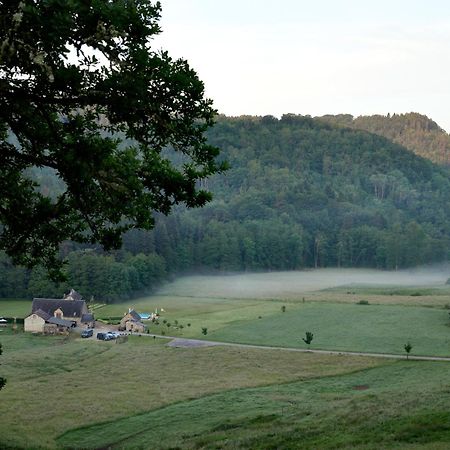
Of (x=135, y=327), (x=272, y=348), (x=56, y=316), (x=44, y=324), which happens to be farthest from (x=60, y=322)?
(x=272, y=348)

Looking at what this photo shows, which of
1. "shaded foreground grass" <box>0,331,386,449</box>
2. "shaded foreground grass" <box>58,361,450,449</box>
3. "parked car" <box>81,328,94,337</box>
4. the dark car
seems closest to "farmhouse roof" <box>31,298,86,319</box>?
"parked car" <box>81,328,94,337</box>

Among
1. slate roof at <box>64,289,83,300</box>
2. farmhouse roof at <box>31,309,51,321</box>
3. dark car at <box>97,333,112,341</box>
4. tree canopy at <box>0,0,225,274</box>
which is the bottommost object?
dark car at <box>97,333,112,341</box>

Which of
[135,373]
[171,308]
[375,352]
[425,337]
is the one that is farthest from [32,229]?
[171,308]

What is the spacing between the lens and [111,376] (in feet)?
160

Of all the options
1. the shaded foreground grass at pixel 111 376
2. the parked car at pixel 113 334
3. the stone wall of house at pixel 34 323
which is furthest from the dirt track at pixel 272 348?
the stone wall of house at pixel 34 323

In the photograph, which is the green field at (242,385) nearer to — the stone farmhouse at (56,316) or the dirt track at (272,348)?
the dirt track at (272,348)

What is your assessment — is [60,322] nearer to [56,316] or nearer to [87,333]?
[56,316]

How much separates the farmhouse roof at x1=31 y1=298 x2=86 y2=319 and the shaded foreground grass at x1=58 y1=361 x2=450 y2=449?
44437 millimetres

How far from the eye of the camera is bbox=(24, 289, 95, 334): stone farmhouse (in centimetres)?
7662

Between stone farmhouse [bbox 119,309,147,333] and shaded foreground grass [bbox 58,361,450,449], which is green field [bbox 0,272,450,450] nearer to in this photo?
shaded foreground grass [bbox 58,361,450,449]

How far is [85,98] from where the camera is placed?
38.0ft

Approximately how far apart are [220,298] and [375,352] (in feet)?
190

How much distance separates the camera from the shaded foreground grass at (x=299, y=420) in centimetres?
2177

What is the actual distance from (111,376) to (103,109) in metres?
39.9
